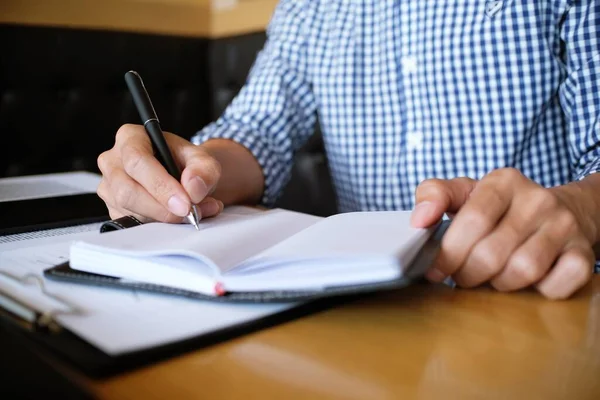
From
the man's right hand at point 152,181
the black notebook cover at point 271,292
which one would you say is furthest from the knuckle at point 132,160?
the black notebook cover at point 271,292

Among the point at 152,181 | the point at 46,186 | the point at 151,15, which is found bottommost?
the point at 46,186

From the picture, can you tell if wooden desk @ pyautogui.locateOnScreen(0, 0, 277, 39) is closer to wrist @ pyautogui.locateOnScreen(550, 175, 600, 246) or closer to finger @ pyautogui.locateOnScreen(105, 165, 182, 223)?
finger @ pyautogui.locateOnScreen(105, 165, 182, 223)

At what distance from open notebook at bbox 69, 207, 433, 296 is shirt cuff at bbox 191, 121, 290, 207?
15.6 inches

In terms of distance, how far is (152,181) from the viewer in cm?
56

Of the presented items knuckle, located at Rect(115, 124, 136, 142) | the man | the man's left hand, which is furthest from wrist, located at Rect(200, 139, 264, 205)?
the man's left hand

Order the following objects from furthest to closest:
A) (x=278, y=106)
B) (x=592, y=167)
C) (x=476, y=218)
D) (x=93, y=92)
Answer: (x=93, y=92)
(x=278, y=106)
(x=592, y=167)
(x=476, y=218)

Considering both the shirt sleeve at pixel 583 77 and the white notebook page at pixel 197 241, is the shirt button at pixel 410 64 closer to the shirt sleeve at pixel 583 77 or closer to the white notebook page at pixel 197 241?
the shirt sleeve at pixel 583 77

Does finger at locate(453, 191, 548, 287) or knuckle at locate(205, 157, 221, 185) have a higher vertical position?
knuckle at locate(205, 157, 221, 185)

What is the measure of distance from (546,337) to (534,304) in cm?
7

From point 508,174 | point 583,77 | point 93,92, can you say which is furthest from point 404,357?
point 93,92

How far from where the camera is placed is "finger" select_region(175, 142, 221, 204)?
556 millimetres

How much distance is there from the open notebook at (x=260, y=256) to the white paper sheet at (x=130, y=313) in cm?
→ 2

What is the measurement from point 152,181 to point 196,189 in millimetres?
45

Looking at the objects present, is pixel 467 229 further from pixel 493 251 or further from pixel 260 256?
pixel 260 256
